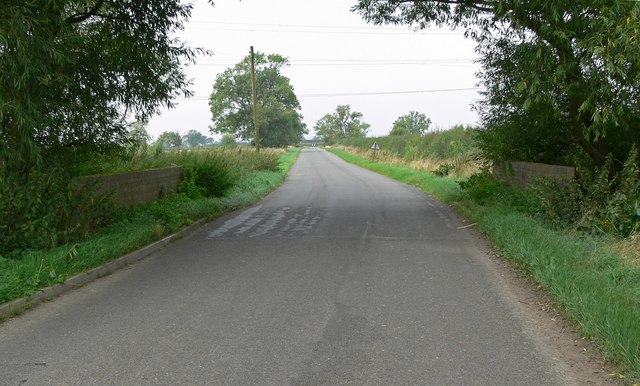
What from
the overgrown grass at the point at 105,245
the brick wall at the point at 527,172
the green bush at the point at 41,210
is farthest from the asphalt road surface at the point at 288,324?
the brick wall at the point at 527,172

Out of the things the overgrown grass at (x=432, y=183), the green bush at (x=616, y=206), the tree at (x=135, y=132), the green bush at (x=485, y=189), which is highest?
the tree at (x=135, y=132)

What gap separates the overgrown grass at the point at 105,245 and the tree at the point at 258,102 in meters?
67.2

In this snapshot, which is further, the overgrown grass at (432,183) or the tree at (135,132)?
the overgrown grass at (432,183)

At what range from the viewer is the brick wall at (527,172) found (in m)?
10.2

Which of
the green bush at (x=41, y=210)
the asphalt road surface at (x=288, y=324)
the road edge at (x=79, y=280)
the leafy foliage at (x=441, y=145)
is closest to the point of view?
the asphalt road surface at (x=288, y=324)

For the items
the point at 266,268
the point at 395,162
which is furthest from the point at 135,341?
the point at 395,162

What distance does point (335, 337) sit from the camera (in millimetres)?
4562

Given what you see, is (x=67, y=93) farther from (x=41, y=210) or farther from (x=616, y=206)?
(x=616, y=206)

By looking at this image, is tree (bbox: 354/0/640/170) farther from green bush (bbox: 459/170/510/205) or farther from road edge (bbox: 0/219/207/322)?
road edge (bbox: 0/219/207/322)

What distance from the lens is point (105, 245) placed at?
7.78 meters

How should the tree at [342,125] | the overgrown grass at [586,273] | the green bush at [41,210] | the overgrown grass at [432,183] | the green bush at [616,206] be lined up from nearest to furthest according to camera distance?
the overgrown grass at [586,273]
the green bush at [41,210]
the green bush at [616,206]
the overgrown grass at [432,183]
the tree at [342,125]

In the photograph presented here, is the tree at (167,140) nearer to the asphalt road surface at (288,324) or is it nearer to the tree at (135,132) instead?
the tree at (135,132)

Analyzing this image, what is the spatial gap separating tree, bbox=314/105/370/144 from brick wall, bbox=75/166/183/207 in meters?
145

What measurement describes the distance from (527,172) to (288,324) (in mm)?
9392
